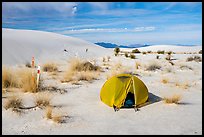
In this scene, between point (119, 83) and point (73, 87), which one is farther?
point (73, 87)

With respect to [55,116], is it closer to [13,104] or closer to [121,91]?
[13,104]

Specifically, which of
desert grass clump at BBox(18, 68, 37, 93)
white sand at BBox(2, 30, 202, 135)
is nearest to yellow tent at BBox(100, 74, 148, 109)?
white sand at BBox(2, 30, 202, 135)

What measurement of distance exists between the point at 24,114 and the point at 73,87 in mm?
3977

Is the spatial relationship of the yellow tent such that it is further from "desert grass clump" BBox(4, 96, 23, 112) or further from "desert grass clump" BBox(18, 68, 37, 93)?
"desert grass clump" BBox(18, 68, 37, 93)

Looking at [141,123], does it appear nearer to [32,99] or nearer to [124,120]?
[124,120]

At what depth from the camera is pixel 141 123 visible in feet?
23.5

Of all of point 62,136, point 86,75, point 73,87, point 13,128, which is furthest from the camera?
point 86,75

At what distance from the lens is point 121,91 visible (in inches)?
339

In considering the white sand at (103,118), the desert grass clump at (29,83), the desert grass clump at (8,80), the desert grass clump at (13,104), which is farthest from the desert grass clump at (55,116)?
the desert grass clump at (8,80)

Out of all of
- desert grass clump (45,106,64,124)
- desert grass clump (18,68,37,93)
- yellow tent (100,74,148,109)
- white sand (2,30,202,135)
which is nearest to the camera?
white sand (2,30,202,135)

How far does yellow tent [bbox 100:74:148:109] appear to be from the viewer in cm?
846

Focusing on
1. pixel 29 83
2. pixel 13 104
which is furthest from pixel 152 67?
pixel 13 104

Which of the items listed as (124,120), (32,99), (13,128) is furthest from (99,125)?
(32,99)

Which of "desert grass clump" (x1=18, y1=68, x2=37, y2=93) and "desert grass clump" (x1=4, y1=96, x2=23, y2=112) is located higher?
"desert grass clump" (x1=18, y1=68, x2=37, y2=93)
